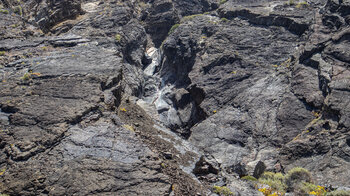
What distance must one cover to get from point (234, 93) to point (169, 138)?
1545cm

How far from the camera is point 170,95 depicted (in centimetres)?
3681

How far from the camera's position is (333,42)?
27812mm

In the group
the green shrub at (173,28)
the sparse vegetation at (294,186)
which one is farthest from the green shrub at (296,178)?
the green shrub at (173,28)

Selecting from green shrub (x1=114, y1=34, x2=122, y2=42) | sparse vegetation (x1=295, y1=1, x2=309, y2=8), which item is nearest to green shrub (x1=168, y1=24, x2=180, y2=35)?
green shrub (x1=114, y1=34, x2=122, y2=42)

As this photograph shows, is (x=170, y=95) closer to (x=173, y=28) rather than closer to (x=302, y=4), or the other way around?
(x=173, y=28)

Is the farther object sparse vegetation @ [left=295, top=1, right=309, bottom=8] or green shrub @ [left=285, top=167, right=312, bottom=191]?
sparse vegetation @ [left=295, top=1, right=309, bottom=8]

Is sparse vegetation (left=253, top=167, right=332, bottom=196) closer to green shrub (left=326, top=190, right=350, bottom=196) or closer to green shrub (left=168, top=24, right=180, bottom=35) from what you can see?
green shrub (left=326, top=190, right=350, bottom=196)

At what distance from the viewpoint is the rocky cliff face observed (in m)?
12.4

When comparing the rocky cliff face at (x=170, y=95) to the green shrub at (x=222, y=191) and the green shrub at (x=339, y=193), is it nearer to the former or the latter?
the green shrub at (x=222, y=191)

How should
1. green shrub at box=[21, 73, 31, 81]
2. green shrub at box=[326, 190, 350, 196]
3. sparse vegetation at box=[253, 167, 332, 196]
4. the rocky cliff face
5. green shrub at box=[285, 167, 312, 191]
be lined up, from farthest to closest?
green shrub at box=[21, 73, 31, 81], green shrub at box=[285, 167, 312, 191], sparse vegetation at box=[253, 167, 332, 196], green shrub at box=[326, 190, 350, 196], the rocky cliff face

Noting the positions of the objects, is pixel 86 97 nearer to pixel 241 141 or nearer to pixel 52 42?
pixel 52 42

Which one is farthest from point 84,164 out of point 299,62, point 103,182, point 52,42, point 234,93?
Result: point 299,62

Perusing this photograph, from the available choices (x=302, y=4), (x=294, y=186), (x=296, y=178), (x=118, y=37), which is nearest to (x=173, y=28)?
(x=118, y=37)

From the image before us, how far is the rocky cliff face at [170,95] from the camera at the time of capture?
1244cm
